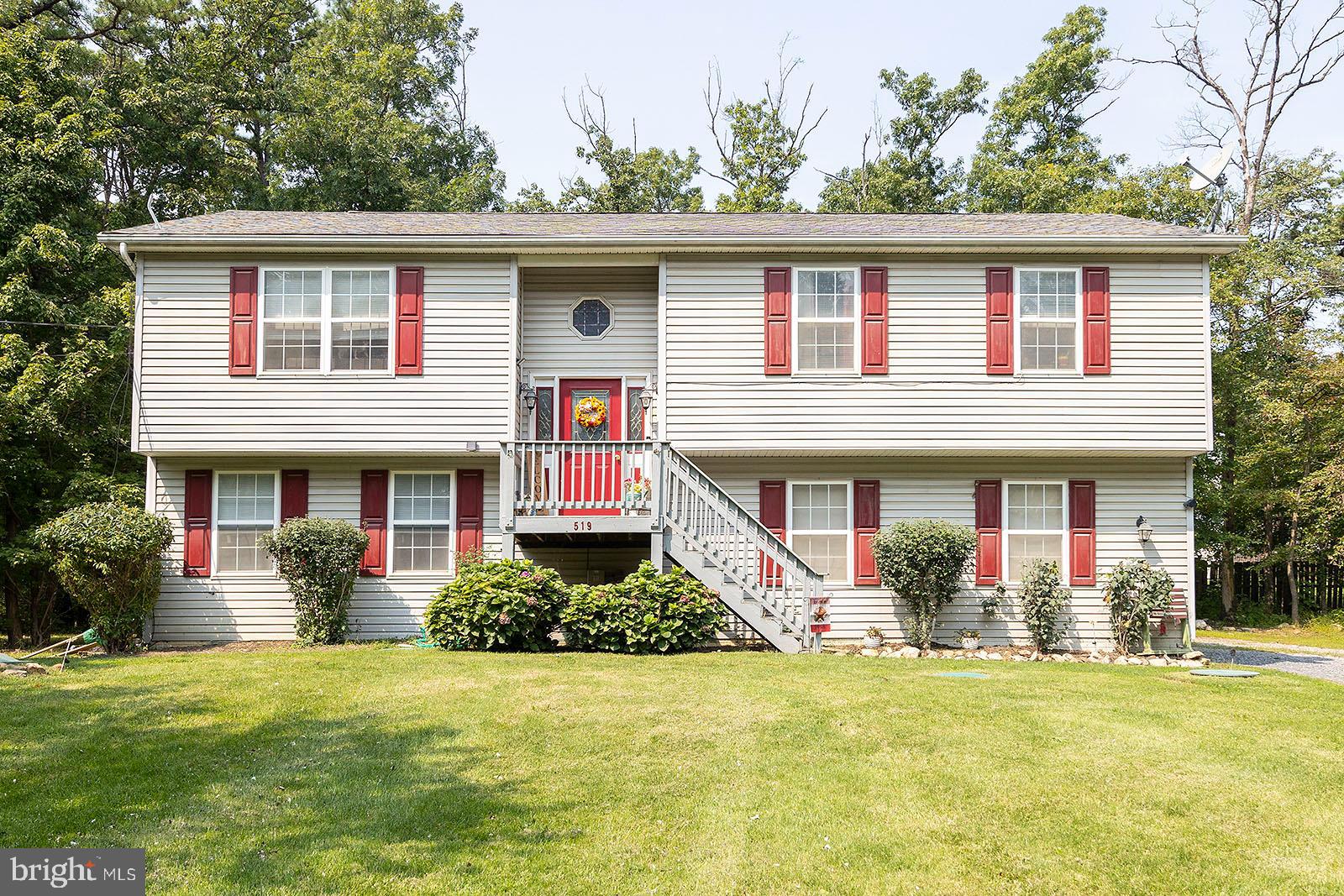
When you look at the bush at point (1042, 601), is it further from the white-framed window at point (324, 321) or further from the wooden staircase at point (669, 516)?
the white-framed window at point (324, 321)

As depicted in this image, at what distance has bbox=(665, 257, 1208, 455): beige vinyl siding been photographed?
1288cm

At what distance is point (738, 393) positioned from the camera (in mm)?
13008

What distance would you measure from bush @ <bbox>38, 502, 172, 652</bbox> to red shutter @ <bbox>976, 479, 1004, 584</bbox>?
10745 millimetres

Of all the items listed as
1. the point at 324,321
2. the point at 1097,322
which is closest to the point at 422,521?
the point at 324,321

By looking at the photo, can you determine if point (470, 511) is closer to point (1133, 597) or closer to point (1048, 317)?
point (1048, 317)

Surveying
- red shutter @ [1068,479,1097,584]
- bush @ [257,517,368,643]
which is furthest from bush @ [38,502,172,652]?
red shutter @ [1068,479,1097,584]

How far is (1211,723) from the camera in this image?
7824mm

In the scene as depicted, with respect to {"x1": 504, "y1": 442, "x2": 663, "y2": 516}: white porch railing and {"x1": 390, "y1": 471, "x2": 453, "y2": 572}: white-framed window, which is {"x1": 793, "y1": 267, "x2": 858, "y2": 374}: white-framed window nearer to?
{"x1": 504, "y1": 442, "x2": 663, "y2": 516}: white porch railing

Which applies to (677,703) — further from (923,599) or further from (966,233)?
(966,233)

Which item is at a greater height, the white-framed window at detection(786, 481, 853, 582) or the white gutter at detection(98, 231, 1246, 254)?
the white gutter at detection(98, 231, 1246, 254)

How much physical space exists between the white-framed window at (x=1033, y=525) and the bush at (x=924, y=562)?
856 millimetres

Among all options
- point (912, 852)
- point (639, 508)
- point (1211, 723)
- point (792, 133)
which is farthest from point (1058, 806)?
point (792, 133)

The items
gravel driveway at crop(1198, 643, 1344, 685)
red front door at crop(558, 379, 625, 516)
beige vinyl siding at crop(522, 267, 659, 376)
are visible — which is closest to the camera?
red front door at crop(558, 379, 625, 516)

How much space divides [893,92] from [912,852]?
2764 cm
